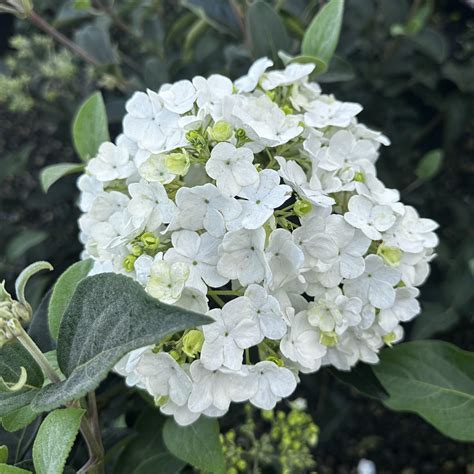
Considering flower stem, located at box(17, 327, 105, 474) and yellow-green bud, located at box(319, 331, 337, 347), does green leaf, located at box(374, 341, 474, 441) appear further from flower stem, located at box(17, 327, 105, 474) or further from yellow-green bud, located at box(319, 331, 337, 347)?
flower stem, located at box(17, 327, 105, 474)

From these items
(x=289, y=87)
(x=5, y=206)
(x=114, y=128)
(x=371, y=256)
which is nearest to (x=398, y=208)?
(x=371, y=256)

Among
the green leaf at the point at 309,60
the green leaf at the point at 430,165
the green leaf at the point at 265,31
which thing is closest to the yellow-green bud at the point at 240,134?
the green leaf at the point at 309,60

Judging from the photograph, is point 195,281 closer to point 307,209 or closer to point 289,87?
point 307,209

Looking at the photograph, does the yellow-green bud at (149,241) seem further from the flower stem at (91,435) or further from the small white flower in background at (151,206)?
the flower stem at (91,435)

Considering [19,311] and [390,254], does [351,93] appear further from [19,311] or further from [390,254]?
[19,311]

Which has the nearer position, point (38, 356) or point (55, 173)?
point (38, 356)

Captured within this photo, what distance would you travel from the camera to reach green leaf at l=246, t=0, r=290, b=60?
0.85 m

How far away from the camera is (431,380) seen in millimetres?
708

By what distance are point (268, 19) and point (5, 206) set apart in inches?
31.3

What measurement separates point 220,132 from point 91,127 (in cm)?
29

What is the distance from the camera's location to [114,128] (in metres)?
1.27

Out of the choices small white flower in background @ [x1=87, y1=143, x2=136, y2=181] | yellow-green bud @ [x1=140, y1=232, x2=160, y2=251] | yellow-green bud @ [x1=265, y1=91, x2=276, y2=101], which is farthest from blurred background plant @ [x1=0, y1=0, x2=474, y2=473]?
yellow-green bud @ [x1=140, y1=232, x2=160, y2=251]

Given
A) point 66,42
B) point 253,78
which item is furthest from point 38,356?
point 66,42

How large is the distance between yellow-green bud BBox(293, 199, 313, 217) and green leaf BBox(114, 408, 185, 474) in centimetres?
33
